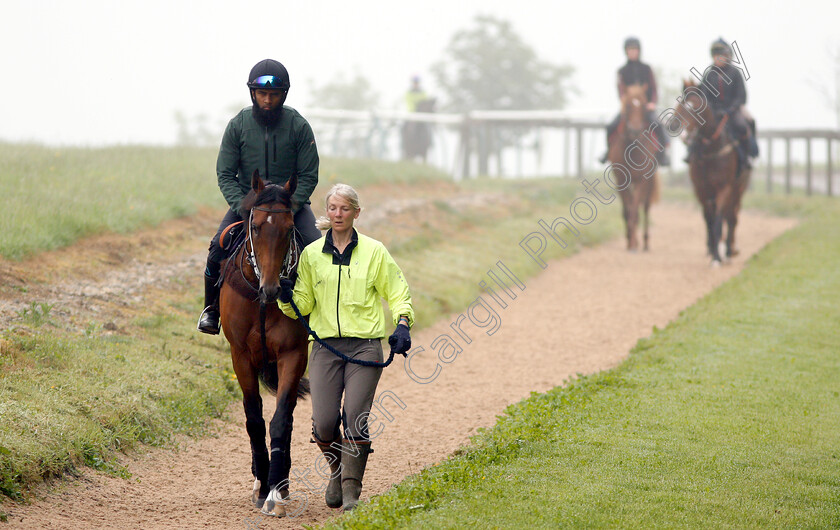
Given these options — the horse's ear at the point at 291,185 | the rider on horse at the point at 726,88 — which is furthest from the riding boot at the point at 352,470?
the rider on horse at the point at 726,88

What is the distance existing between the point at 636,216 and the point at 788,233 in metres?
3.30

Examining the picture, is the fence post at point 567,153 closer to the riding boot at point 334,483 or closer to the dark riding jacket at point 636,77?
the dark riding jacket at point 636,77

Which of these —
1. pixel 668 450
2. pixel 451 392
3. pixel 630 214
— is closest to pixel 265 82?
pixel 668 450

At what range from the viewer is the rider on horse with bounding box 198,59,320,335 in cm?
611

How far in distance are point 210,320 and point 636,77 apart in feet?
43.1

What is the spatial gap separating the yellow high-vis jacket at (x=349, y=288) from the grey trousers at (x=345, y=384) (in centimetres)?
10

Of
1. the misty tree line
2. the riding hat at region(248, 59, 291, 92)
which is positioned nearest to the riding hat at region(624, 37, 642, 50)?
the riding hat at region(248, 59, 291, 92)

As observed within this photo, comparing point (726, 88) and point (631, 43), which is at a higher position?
point (631, 43)

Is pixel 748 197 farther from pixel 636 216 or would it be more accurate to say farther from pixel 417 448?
pixel 417 448

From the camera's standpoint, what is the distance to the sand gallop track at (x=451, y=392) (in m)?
5.85

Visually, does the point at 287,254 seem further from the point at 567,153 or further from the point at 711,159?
the point at 567,153

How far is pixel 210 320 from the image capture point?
6.41 meters

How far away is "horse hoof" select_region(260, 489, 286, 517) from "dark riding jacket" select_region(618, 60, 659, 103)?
13.5 metres

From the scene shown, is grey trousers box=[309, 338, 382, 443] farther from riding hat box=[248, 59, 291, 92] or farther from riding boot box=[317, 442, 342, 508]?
riding hat box=[248, 59, 291, 92]
